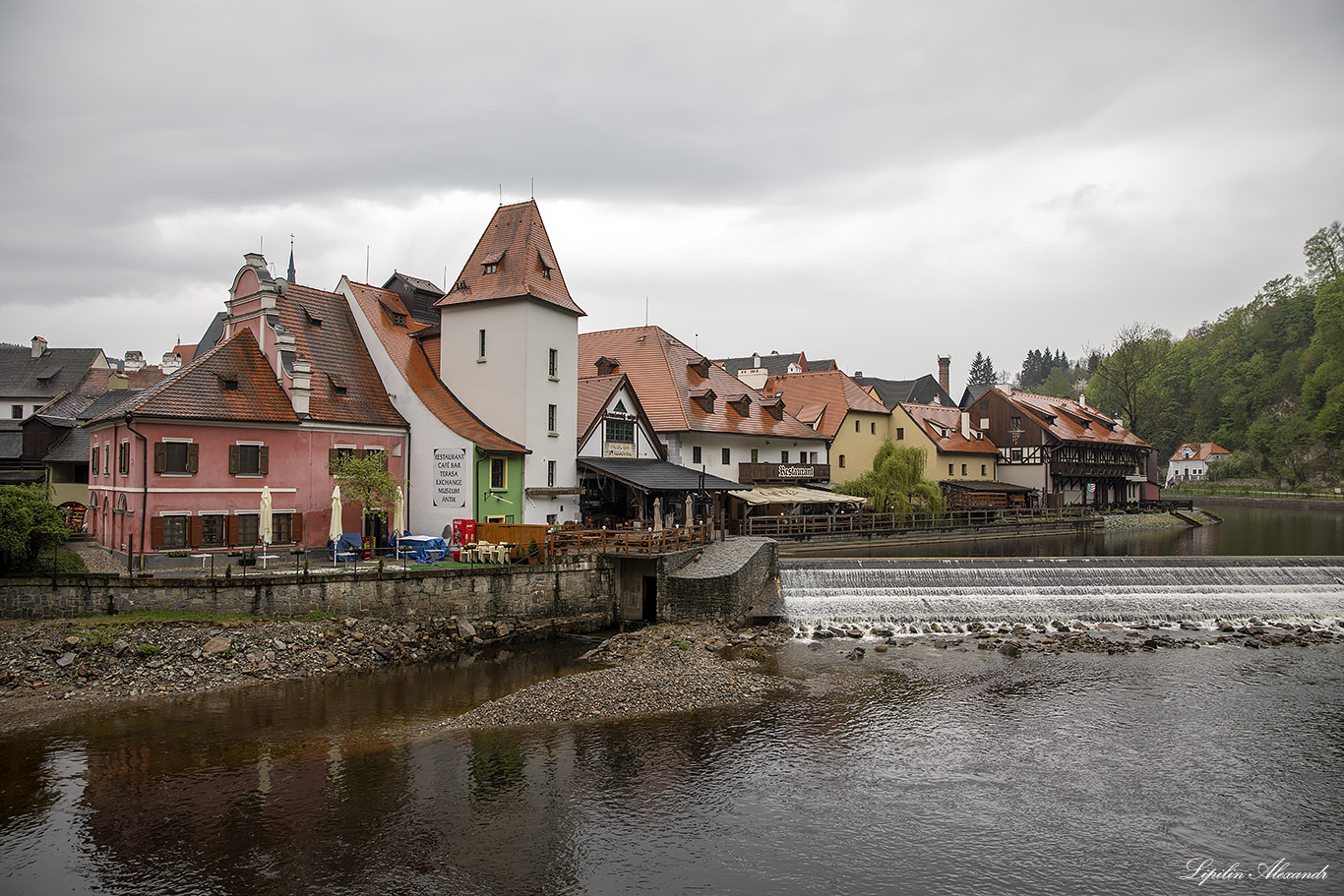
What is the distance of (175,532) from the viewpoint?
2517 centimetres

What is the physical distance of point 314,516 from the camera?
28.3 meters

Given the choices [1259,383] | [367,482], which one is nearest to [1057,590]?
[367,482]

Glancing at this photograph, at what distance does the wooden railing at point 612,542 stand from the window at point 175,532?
429 inches

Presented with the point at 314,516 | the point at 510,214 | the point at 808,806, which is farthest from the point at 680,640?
the point at 510,214

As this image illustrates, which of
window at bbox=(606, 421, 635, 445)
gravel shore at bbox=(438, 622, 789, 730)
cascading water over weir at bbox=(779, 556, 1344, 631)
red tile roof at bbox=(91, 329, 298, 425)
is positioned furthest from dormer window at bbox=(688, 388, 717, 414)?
red tile roof at bbox=(91, 329, 298, 425)

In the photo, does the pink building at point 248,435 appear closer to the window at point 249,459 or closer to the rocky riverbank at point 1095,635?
the window at point 249,459

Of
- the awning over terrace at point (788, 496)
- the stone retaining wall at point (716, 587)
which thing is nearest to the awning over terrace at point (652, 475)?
the awning over terrace at point (788, 496)

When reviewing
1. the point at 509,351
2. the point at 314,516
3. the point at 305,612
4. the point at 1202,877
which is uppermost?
the point at 509,351

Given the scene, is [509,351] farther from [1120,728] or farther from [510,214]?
[1120,728]

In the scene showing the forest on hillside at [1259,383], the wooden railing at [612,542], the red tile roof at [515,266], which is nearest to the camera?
the wooden railing at [612,542]

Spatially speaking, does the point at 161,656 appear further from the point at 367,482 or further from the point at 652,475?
the point at 652,475

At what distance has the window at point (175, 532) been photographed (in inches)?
984

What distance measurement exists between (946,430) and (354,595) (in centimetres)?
5298

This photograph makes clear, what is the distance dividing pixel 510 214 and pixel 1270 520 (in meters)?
64.1
